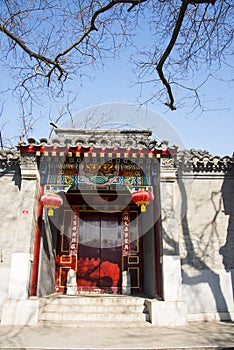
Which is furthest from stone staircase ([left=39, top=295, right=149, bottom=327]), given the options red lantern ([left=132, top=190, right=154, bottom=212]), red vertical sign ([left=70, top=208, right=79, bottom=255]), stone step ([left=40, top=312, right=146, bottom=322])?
red lantern ([left=132, top=190, right=154, bottom=212])

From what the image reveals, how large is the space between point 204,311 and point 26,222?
431 cm

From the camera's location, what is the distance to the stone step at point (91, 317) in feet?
20.3

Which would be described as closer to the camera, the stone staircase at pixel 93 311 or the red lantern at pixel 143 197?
the stone staircase at pixel 93 311

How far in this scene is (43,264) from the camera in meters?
7.18

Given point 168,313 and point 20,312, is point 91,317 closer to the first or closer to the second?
point 20,312

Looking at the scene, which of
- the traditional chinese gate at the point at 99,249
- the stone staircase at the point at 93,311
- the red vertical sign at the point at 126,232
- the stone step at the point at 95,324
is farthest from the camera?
the red vertical sign at the point at 126,232

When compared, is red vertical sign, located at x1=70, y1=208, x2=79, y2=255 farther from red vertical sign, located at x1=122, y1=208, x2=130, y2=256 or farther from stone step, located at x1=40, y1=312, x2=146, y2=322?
stone step, located at x1=40, y1=312, x2=146, y2=322

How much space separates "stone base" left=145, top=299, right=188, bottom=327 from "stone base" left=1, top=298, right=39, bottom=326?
7.46ft

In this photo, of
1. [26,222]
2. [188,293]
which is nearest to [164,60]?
[26,222]

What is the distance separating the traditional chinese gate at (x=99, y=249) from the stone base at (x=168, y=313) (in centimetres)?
245

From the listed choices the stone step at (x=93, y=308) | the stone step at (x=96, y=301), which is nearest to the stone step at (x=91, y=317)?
the stone step at (x=93, y=308)

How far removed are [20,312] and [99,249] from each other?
326 centimetres

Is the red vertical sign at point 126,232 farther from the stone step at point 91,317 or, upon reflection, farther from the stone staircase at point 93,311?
the stone step at point 91,317

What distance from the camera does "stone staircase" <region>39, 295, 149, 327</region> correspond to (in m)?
6.12
